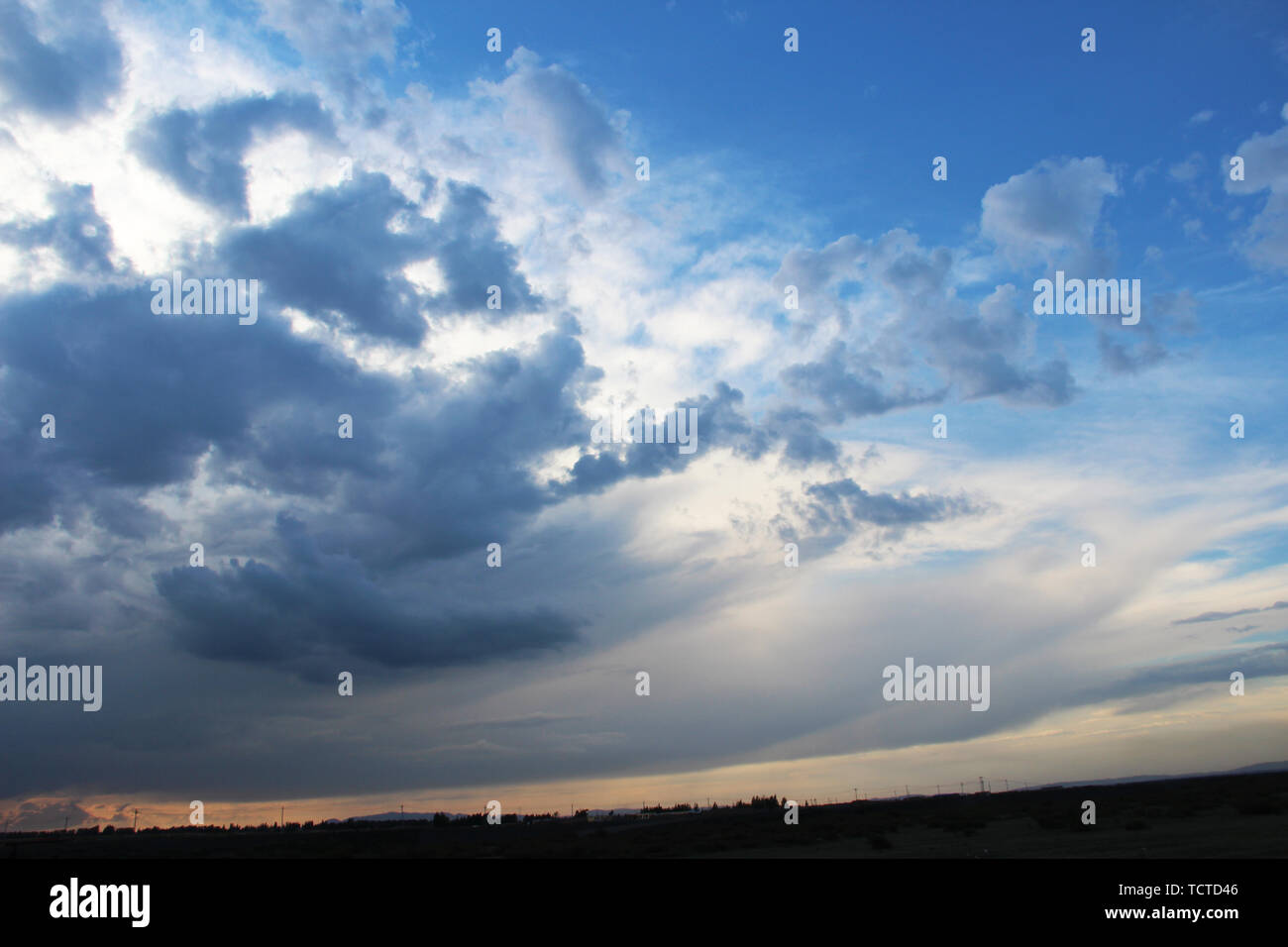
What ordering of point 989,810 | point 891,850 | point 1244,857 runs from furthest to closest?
point 989,810, point 891,850, point 1244,857

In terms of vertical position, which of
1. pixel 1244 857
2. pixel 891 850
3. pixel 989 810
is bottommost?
pixel 989 810
